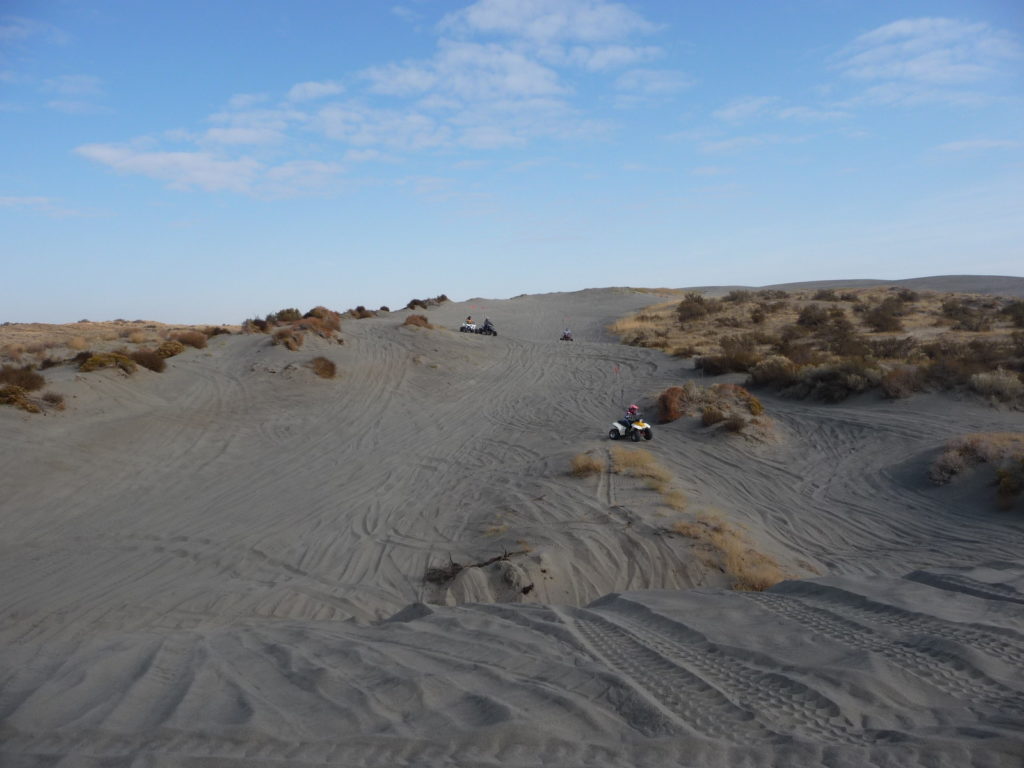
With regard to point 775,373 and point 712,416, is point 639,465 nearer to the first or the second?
point 712,416

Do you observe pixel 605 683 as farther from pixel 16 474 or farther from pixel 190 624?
pixel 16 474

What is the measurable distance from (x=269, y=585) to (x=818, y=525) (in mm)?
8156

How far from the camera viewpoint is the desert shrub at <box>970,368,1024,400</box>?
15391 millimetres

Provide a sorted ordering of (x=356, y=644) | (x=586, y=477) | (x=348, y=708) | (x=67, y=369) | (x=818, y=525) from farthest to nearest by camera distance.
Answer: (x=67, y=369) < (x=586, y=477) < (x=818, y=525) < (x=356, y=644) < (x=348, y=708)

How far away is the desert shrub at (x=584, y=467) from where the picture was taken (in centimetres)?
1240

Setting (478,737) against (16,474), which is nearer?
(478,737)

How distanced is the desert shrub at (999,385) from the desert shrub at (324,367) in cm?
1746

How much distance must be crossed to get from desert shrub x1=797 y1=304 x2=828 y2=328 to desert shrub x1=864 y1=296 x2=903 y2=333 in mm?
→ 1857

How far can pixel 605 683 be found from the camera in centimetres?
456

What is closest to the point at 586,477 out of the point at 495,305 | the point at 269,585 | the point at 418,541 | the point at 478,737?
the point at 418,541

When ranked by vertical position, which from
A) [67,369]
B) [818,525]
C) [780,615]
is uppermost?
[67,369]

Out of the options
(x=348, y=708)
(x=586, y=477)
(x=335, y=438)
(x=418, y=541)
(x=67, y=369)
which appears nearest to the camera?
(x=348, y=708)

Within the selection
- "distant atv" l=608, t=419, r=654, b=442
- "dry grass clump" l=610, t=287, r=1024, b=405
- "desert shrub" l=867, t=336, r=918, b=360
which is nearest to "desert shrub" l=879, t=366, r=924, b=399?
"dry grass clump" l=610, t=287, r=1024, b=405

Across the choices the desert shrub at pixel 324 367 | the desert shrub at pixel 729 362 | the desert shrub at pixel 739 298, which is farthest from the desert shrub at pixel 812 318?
the desert shrub at pixel 324 367
